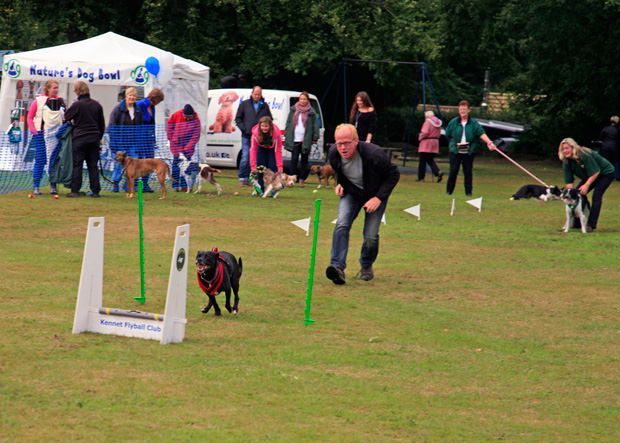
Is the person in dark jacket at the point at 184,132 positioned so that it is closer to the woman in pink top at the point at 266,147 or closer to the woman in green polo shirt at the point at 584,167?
the woman in pink top at the point at 266,147

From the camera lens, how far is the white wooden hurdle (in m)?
8.96

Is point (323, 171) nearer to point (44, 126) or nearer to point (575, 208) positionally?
point (44, 126)

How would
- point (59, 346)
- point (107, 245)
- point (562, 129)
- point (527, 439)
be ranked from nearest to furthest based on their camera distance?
point (527, 439), point (59, 346), point (107, 245), point (562, 129)

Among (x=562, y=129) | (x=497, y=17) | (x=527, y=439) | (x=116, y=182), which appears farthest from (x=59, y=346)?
(x=562, y=129)

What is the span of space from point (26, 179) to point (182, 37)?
10.7 m

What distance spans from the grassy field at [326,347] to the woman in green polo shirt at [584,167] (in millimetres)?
1094

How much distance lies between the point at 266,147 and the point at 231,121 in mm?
6090

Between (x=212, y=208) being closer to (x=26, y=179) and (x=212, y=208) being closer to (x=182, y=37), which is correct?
(x=26, y=179)

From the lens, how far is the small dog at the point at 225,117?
28.9m

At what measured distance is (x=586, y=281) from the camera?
1366 cm

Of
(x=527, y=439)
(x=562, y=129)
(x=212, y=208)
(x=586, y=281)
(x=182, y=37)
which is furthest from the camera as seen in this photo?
(x=562, y=129)

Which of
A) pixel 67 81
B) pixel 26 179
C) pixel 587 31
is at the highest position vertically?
pixel 587 31

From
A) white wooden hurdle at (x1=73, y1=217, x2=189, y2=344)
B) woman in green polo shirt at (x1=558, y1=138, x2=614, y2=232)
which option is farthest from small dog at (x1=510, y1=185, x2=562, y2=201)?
white wooden hurdle at (x1=73, y1=217, x2=189, y2=344)

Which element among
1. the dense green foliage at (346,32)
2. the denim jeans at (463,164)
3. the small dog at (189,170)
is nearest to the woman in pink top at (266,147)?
the small dog at (189,170)
